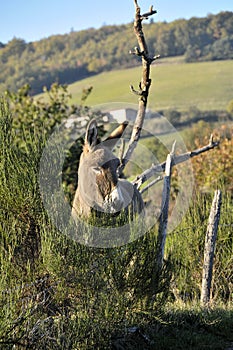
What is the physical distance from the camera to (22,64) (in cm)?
7400

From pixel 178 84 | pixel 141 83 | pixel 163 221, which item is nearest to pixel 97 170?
pixel 163 221

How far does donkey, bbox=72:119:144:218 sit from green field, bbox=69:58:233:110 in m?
49.1

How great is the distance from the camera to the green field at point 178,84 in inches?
2317

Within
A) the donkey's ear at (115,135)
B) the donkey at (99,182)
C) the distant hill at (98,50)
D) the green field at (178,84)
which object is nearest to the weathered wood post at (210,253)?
the donkey at (99,182)

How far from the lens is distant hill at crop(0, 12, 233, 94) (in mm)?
50325

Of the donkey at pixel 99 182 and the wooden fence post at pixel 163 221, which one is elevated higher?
the donkey at pixel 99 182

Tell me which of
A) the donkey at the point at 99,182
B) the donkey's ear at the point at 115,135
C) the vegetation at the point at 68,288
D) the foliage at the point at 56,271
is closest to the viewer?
the vegetation at the point at 68,288

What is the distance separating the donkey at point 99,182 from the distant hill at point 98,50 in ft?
115

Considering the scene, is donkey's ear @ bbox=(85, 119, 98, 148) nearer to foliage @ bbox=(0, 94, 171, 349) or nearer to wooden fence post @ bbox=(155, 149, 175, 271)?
foliage @ bbox=(0, 94, 171, 349)

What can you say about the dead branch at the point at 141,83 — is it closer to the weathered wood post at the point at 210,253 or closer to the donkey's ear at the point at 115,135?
the donkey's ear at the point at 115,135

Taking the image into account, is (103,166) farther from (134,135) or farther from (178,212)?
(178,212)

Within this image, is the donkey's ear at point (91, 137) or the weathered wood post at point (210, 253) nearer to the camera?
the donkey's ear at point (91, 137)

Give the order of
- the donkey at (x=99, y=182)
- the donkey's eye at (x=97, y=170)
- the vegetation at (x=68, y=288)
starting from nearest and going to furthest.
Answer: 1. the vegetation at (x=68, y=288)
2. the donkey at (x=99, y=182)
3. the donkey's eye at (x=97, y=170)

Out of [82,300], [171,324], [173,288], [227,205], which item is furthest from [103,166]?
[227,205]
